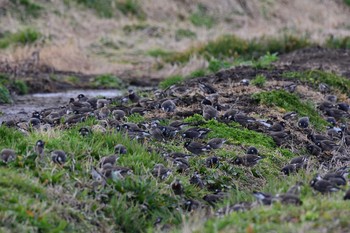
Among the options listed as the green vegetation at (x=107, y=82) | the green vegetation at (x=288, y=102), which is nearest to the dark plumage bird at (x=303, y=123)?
the green vegetation at (x=288, y=102)

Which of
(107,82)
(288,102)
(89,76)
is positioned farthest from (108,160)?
(89,76)

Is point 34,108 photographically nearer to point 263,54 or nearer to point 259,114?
point 259,114

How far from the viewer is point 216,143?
12.1 metres

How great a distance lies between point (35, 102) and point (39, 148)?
9.22 m

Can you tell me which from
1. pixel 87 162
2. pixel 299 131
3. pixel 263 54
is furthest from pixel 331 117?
pixel 263 54

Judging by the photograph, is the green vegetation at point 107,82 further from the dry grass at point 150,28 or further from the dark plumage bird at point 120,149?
the dark plumage bird at point 120,149

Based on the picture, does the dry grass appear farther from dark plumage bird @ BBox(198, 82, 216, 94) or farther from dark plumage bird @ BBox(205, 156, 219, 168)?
dark plumage bird @ BBox(205, 156, 219, 168)

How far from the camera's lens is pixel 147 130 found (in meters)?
12.3

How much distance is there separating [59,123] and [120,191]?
3496mm

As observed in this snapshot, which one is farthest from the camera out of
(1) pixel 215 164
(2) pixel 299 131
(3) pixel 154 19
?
(3) pixel 154 19

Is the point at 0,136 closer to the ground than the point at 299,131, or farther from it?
farther from it

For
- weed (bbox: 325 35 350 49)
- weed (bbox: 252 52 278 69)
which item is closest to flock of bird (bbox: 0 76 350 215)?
weed (bbox: 252 52 278 69)

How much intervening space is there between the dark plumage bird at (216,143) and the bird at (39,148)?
2754 millimetres

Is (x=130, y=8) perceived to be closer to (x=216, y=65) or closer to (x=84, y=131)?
(x=216, y=65)
